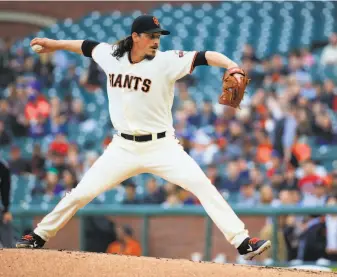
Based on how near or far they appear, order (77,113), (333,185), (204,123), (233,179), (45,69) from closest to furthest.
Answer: (333,185) → (233,179) → (204,123) → (77,113) → (45,69)

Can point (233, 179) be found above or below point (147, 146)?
below

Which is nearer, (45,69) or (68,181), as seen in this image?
(68,181)

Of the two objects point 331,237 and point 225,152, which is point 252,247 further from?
point 225,152

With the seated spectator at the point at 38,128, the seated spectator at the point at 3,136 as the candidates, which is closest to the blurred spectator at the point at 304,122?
the seated spectator at the point at 38,128

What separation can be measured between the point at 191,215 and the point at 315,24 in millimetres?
7181

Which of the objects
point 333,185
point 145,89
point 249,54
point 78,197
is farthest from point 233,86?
point 249,54

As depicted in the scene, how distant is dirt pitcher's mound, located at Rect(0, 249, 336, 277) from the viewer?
195 inches

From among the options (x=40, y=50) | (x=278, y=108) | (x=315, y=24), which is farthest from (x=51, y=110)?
(x=40, y=50)

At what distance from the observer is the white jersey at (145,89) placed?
519cm

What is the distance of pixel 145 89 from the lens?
5.22m

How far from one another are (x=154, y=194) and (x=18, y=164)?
9.41ft

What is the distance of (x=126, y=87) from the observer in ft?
17.3

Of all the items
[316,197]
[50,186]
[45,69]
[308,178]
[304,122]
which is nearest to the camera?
[316,197]

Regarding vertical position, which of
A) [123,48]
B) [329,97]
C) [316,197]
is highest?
[123,48]
